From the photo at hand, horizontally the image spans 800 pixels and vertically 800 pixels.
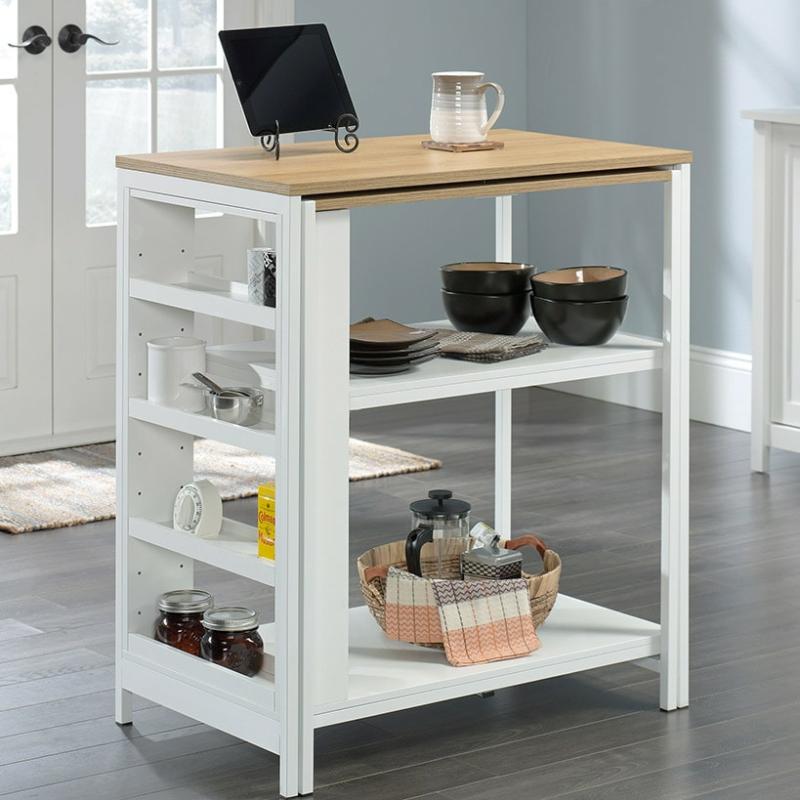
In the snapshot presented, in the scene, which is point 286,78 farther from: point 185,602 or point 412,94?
point 412,94

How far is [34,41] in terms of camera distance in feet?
→ 16.6

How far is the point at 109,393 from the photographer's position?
536cm

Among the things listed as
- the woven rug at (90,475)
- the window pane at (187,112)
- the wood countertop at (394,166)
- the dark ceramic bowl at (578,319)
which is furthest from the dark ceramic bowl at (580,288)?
the window pane at (187,112)

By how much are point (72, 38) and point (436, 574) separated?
2.66 metres

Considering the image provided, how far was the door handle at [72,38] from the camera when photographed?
202 inches

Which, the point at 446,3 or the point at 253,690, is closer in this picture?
the point at 253,690

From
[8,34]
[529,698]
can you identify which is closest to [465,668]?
[529,698]

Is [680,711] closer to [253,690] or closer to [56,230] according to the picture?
[253,690]

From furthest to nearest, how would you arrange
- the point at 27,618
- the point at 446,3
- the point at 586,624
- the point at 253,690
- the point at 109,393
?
the point at 446,3
the point at 109,393
the point at 27,618
the point at 586,624
the point at 253,690

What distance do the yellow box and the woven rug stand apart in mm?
1665

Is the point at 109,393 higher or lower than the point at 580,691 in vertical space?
higher

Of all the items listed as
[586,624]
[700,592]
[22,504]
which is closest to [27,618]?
[22,504]

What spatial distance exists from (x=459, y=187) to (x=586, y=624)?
88 centimetres

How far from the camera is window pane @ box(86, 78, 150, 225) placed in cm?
525
